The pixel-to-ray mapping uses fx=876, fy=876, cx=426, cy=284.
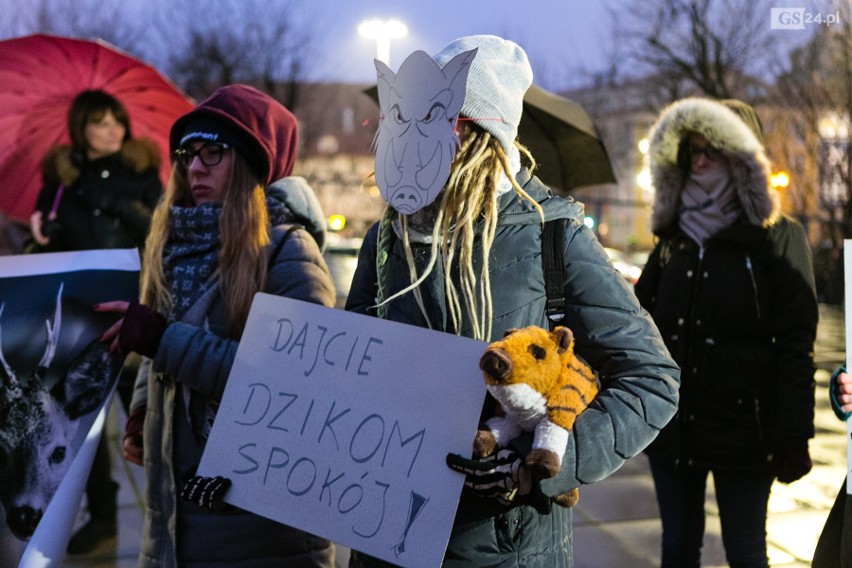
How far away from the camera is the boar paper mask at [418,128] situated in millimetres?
1766

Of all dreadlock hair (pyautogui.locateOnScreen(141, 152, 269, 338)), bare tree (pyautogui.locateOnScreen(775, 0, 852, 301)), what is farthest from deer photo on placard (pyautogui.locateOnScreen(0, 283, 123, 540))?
bare tree (pyautogui.locateOnScreen(775, 0, 852, 301))

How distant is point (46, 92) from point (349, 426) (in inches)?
121

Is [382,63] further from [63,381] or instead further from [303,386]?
[63,381]

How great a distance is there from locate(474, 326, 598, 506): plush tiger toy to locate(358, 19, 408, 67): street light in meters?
9.11

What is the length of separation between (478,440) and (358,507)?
31 cm

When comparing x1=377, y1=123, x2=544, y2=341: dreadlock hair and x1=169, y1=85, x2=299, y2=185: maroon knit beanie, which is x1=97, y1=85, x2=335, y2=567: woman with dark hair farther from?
x1=377, y1=123, x2=544, y2=341: dreadlock hair

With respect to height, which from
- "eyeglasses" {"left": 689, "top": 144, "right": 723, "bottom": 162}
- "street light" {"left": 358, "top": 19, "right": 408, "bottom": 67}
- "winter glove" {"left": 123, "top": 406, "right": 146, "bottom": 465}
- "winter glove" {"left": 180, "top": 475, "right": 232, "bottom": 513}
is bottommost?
"winter glove" {"left": 123, "top": 406, "right": 146, "bottom": 465}

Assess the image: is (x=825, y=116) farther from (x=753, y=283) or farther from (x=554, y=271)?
(x=554, y=271)

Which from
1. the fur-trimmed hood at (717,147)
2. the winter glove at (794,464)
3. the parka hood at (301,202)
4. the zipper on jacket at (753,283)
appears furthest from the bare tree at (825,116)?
the parka hood at (301,202)

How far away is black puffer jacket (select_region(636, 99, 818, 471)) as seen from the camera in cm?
303

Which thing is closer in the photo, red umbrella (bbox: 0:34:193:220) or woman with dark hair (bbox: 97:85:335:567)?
woman with dark hair (bbox: 97:85:335:567)

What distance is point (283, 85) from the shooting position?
73.0 feet

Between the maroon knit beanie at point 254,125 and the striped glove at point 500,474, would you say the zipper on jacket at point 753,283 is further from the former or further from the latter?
the striped glove at point 500,474

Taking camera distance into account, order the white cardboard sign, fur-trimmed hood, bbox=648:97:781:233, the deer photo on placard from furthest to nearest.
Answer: fur-trimmed hood, bbox=648:97:781:233 < the deer photo on placard < the white cardboard sign
